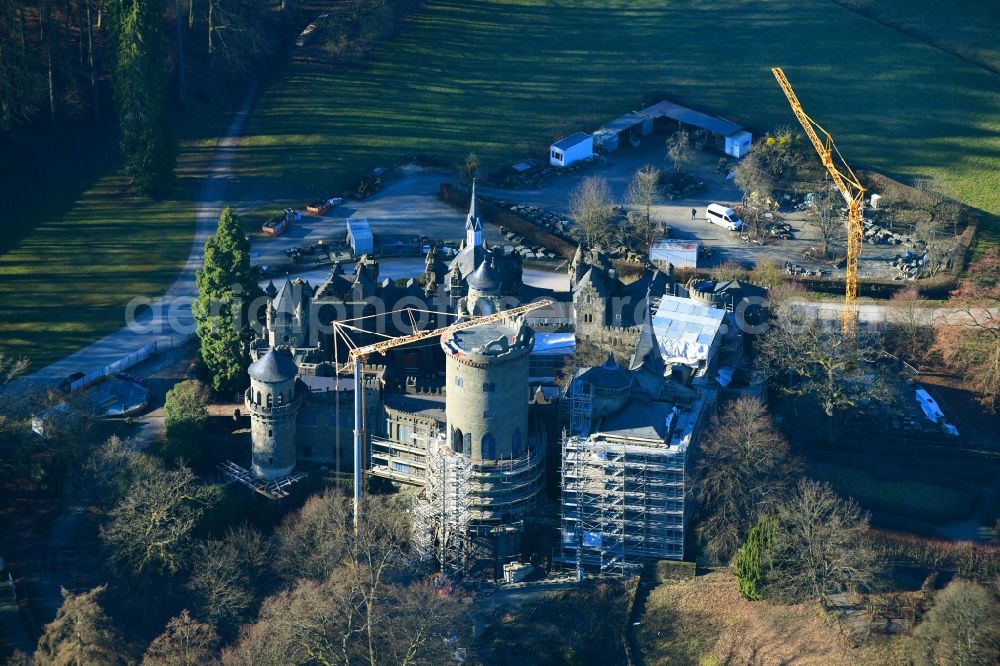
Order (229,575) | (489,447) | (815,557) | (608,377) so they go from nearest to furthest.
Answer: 1. (815,557)
2. (229,575)
3. (489,447)
4. (608,377)

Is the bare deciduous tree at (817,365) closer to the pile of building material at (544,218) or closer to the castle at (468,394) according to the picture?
the castle at (468,394)

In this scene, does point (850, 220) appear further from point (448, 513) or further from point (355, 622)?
point (355, 622)

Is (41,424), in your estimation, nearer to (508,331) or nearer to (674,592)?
(508,331)

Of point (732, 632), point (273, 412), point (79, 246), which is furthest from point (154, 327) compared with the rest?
point (732, 632)

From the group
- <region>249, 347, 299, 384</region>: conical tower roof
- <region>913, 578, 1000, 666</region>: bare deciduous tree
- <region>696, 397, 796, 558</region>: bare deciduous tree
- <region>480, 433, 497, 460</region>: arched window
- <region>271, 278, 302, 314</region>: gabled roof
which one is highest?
<region>271, 278, 302, 314</region>: gabled roof

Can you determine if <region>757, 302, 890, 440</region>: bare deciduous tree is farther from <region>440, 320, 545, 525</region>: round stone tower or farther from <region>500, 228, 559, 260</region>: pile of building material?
<region>500, 228, 559, 260</region>: pile of building material

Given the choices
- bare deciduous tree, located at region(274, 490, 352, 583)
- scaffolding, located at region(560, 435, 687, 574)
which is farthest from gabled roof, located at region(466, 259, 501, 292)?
bare deciduous tree, located at region(274, 490, 352, 583)
